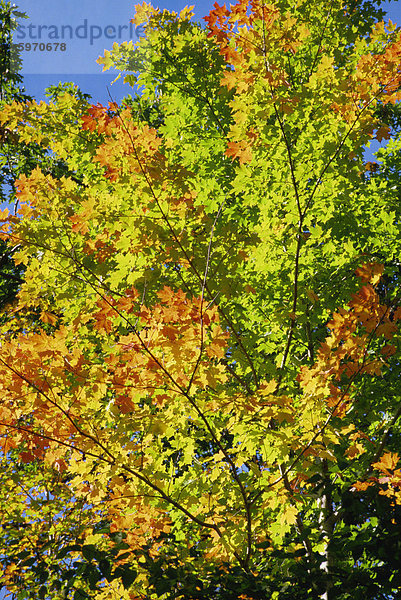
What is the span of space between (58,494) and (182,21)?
24.0ft

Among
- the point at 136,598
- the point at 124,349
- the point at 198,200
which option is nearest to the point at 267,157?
the point at 198,200

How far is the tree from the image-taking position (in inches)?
104

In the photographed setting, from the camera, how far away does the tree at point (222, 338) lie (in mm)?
2631

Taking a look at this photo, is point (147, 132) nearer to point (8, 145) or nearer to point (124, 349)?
point (124, 349)

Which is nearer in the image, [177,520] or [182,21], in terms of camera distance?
[177,520]

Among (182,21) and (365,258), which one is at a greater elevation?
(182,21)

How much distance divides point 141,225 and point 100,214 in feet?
1.06

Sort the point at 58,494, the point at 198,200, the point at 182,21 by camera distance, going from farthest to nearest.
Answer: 1. the point at 58,494
2. the point at 182,21
3. the point at 198,200

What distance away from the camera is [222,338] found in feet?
8.83

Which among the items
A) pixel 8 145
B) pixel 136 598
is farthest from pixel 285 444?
pixel 8 145

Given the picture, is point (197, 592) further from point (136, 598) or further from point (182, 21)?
point (182, 21)

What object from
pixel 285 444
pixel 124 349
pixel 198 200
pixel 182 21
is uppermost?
pixel 182 21

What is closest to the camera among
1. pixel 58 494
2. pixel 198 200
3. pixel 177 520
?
pixel 177 520

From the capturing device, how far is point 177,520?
404 cm
